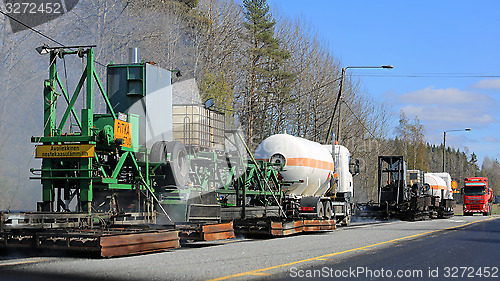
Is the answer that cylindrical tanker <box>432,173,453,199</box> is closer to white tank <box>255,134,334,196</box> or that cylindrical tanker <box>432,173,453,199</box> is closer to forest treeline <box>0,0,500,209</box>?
forest treeline <box>0,0,500,209</box>

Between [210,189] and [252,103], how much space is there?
33.4 m

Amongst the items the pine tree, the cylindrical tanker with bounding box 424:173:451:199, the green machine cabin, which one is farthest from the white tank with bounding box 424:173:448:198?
the green machine cabin

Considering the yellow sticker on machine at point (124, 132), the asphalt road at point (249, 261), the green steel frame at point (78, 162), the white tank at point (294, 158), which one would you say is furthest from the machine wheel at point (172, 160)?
the white tank at point (294, 158)

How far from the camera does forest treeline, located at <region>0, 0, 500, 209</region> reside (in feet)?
87.9

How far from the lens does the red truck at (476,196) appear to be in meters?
49.5

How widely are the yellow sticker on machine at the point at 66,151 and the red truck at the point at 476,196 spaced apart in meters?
43.8

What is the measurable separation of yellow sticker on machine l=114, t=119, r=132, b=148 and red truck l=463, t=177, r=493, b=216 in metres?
42.4

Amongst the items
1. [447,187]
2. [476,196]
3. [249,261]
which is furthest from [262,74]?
[249,261]

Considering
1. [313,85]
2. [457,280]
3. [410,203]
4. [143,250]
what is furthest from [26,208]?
[313,85]

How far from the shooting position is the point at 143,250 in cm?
1121

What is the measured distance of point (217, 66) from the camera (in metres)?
39.7

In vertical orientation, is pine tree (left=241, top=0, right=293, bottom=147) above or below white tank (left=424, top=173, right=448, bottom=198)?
above

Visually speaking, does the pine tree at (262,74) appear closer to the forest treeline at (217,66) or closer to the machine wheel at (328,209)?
the forest treeline at (217,66)

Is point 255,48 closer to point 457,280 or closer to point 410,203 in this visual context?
point 410,203
